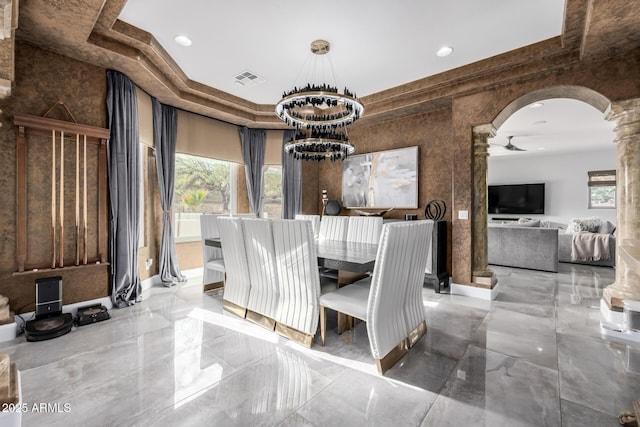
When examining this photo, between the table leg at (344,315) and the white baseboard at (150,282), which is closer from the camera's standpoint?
the table leg at (344,315)

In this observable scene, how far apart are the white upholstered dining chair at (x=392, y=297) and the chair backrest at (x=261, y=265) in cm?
56

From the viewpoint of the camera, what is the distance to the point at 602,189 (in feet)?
25.5

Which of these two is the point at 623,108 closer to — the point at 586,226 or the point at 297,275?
the point at 297,275

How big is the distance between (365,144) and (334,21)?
8.85 feet

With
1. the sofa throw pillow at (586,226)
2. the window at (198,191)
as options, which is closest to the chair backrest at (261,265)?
the window at (198,191)

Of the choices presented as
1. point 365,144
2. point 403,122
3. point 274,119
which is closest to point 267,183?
point 274,119

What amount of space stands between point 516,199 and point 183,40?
380 inches

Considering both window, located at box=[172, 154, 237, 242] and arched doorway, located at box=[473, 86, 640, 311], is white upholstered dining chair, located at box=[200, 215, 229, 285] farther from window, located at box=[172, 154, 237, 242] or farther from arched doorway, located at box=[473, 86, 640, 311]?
arched doorway, located at box=[473, 86, 640, 311]

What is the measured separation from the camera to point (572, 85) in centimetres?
A: 303

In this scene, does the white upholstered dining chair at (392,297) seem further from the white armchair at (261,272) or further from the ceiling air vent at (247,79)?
the ceiling air vent at (247,79)

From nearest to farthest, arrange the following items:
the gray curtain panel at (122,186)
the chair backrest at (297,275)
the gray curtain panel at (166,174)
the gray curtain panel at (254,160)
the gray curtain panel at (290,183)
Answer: the chair backrest at (297,275) < the gray curtain panel at (122,186) < the gray curtain panel at (166,174) < the gray curtain panel at (254,160) < the gray curtain panel at (290,183)

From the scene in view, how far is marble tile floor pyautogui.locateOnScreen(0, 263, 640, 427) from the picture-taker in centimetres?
156

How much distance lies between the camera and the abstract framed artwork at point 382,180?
179 inches

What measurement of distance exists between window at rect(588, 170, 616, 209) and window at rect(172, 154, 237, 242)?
9516 millimetres
